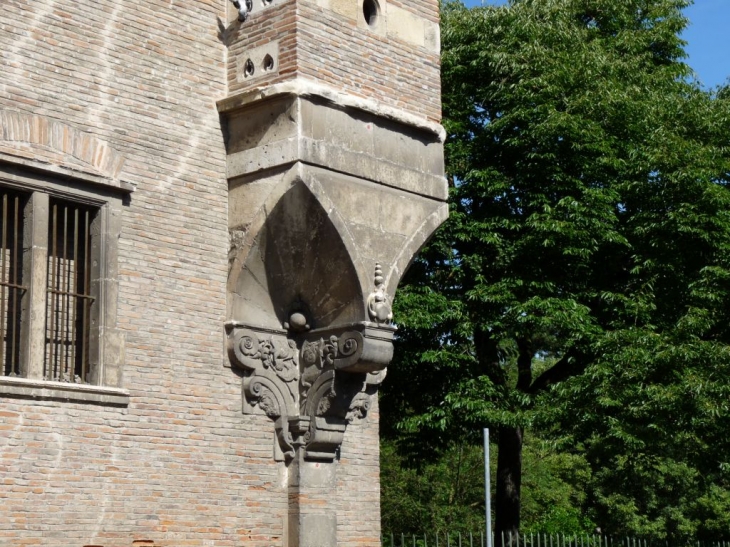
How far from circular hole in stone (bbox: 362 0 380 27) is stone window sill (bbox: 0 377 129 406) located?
5259mm

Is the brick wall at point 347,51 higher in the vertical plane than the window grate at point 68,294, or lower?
higher

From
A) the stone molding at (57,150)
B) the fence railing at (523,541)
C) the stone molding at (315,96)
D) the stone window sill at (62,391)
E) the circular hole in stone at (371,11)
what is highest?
the circular hole in stone at (371,11)

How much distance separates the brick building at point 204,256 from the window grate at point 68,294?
3 cm

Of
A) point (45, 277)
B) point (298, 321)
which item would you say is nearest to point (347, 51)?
point (298, 321)

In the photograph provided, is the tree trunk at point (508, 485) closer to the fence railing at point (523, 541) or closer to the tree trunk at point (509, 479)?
the tree trunk at point (509, 479)

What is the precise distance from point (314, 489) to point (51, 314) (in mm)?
3618

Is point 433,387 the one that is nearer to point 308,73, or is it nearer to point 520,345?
point 520,345

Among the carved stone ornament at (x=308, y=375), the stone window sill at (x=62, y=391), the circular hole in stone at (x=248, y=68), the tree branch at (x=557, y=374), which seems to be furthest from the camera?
the tree branch at (x=557, y=374)

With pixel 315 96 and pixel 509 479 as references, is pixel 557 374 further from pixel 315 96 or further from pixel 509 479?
pixel 315 96

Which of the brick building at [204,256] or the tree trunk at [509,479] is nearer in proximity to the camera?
the brick building at [204,256]

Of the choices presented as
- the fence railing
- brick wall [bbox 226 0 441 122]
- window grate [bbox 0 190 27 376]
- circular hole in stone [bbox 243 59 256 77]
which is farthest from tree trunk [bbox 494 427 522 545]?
window grate [bbox 0 190 27 376]

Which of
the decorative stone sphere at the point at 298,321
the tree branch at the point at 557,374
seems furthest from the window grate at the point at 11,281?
the tree branch at the point at 557,374

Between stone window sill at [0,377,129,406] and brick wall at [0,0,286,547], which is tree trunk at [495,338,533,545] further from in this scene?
stone window sill at [0,377,129,406]

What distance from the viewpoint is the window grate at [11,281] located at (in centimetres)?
1166
